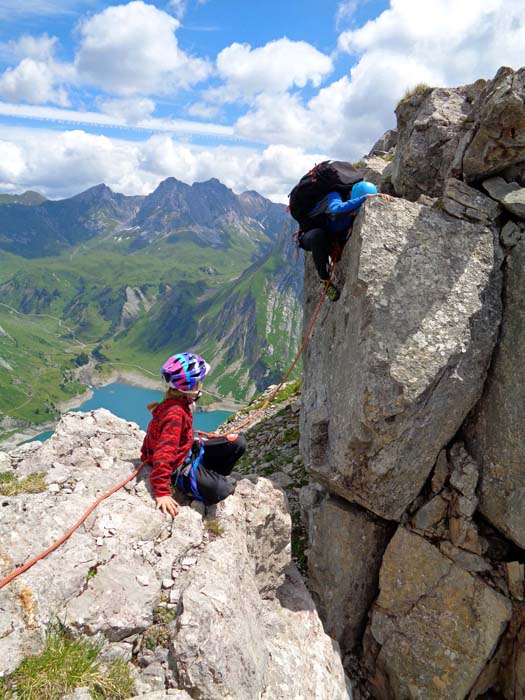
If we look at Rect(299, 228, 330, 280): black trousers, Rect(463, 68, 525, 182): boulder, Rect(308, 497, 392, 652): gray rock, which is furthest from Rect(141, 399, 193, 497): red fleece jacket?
Rect(463, 68, 525, 182): boulder

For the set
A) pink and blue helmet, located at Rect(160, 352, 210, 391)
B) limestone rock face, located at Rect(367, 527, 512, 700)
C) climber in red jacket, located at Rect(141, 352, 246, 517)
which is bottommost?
limestone rock face, located at Rect(367, 527, 512, 700)

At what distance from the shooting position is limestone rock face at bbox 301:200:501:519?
10438 millimetres

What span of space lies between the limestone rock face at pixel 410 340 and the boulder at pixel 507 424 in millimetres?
319

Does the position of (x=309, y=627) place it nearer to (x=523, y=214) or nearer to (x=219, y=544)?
(x=219, y=544)

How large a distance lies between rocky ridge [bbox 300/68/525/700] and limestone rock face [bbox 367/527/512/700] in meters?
0.03

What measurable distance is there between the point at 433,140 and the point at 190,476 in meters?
12.5

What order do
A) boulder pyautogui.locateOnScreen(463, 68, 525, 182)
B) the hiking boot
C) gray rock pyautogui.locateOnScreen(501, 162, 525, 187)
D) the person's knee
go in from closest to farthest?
the person's knee, boulder pyautogui.locateOnScreen(463, 68, 525, 182), gray rock pyautogui.locateOnScreen(501, 162, 525, 187), the hiking boot

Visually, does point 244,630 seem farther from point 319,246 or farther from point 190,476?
point 319,246

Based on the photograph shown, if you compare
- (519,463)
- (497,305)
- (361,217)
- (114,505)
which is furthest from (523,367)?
(114,505)

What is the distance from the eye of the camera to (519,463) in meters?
10.3

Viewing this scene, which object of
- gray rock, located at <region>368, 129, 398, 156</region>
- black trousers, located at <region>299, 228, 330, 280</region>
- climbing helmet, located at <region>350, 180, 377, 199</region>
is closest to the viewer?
climbing helmet, located at <region>350, 180, 377, 199</region>

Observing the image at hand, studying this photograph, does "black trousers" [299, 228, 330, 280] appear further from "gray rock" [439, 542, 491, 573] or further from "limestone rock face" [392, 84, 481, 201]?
"gray rock" [439, 542, 491, 573]

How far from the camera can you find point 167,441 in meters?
9.30

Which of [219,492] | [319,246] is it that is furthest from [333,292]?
[219,492]
